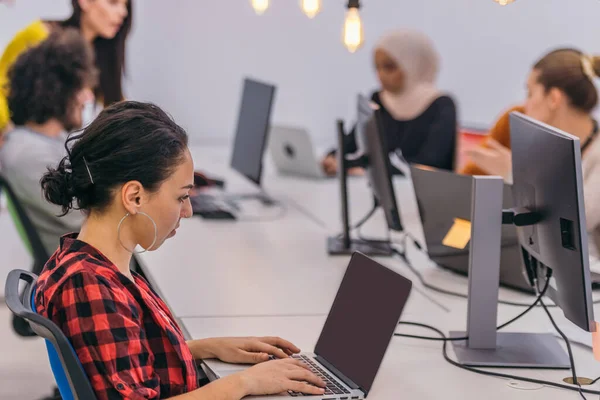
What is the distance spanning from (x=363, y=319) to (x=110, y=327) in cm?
46

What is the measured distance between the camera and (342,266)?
2457 mm

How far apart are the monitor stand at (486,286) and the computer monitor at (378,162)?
1.90ft

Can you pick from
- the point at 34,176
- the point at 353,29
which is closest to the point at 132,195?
the point at 353,29

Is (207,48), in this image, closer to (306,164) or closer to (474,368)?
(306,164)

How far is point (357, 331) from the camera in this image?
1508 mm

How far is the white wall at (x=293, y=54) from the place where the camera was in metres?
4.78

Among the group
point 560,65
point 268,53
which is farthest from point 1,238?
point 560,65

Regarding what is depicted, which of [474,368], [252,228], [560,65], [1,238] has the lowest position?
[1,238]

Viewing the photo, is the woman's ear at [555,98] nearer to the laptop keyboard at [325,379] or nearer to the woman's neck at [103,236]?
the laptop keyboard at [325,379]

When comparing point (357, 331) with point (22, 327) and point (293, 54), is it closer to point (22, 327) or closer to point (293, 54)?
point (22, 327)

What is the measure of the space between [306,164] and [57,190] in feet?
7.99

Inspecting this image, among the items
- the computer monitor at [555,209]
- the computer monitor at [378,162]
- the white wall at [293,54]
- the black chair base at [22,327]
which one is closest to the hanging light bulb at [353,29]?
the computer monitor at [378,162]

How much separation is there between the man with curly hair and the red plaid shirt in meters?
1.44

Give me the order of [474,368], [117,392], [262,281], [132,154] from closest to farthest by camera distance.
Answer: [117,392] → [132,154] → [474,368] → [262,281]
